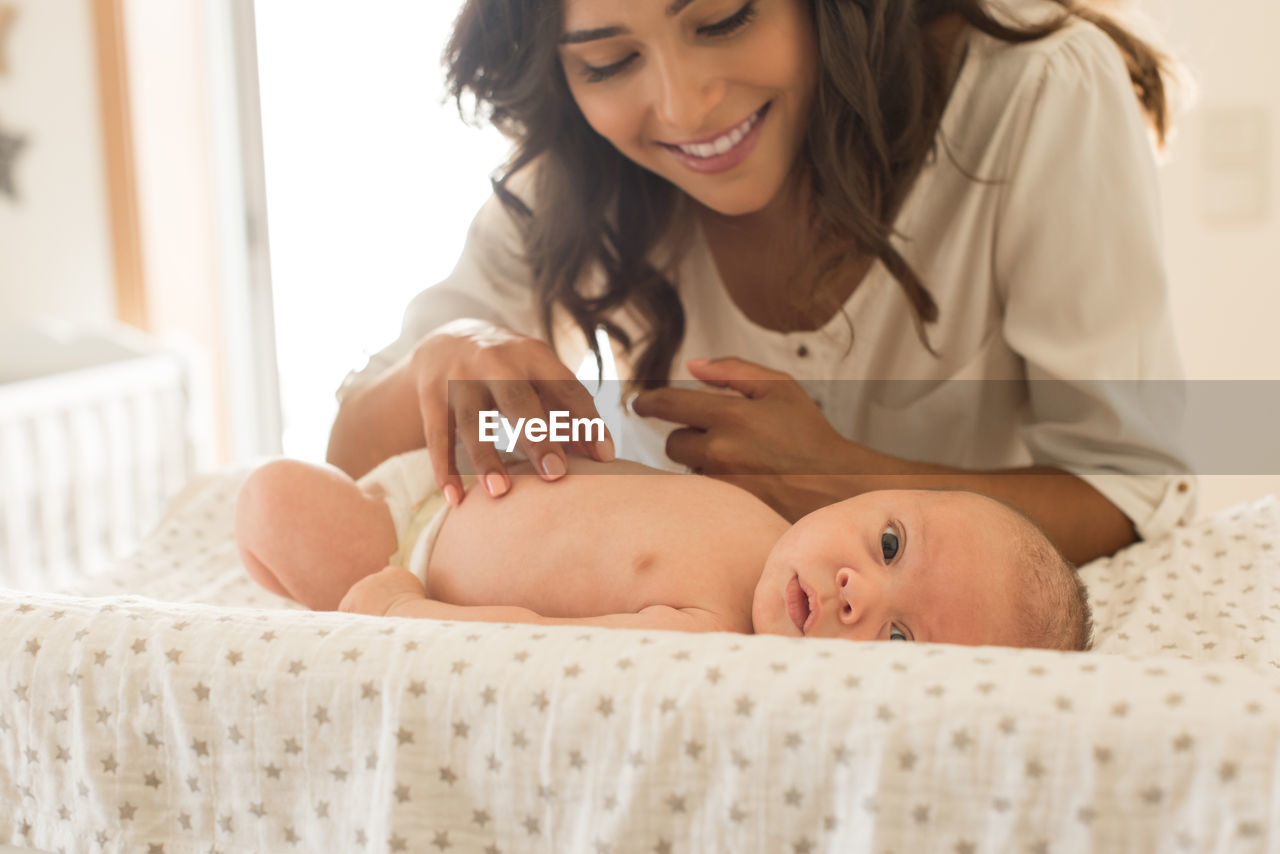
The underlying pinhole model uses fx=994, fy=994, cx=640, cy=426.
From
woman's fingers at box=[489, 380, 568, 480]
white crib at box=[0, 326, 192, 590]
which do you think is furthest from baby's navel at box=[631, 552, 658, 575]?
white crib at box=[0, 326, 192, 590]

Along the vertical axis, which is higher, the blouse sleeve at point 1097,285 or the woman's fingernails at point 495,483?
the blouse sleeve at point 1097,285

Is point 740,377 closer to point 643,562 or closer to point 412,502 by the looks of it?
point 643,562

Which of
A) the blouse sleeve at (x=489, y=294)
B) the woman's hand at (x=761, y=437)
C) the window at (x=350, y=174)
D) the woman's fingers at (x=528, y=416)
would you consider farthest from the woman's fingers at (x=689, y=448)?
the window at (x=350, y=174)

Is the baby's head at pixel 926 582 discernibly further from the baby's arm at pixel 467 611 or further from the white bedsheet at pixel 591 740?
the white bedsheet at pixel 591 740

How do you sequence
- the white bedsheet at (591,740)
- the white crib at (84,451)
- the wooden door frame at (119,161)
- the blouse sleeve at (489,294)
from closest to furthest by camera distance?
the white bedsheet at (591,740) < the blouse sleeve at (489,294) < the white crib at (84,451) < the wooden door frame at (119,161)

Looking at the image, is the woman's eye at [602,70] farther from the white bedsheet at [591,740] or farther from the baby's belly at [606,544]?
the white bedsheet at [591,740]

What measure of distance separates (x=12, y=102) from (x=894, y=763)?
2403 mm

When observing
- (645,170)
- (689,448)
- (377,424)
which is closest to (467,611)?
(689,448)

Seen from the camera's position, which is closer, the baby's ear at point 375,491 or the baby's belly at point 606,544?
the baby's belly at point 606,544

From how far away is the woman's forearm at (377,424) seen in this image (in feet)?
3.46

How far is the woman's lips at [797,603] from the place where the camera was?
2.39 feet

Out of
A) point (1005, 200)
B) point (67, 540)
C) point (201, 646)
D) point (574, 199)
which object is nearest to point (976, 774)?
point (201, 646)

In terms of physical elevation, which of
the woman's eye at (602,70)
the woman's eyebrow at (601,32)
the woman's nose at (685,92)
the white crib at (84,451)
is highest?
the woman's eyebrow at (601,32)

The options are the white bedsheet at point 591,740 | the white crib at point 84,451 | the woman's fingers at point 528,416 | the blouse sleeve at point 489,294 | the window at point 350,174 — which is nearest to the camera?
the white bedsheet at point 591,740
